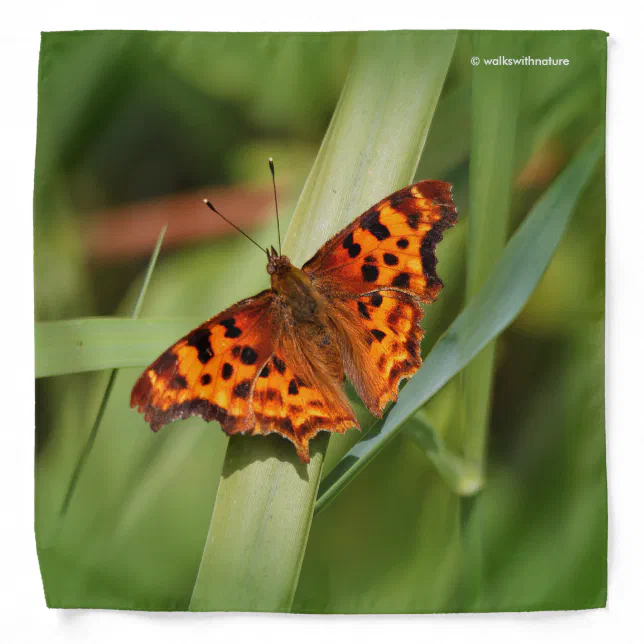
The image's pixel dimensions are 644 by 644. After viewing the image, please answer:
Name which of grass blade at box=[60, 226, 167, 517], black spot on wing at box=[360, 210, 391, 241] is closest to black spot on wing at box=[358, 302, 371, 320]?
black spot on wing at box=[360, 210, 391, 241]

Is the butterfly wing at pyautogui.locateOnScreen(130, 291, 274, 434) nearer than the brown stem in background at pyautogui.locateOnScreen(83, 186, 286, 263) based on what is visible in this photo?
Yes

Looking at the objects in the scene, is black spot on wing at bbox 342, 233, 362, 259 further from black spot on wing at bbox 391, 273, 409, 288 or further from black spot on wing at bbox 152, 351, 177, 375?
black spot on wing at bbox 152, 351, 177, 375

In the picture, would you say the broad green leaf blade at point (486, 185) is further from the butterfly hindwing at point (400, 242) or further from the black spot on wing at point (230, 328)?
the black spot on wing at point (230, 328)

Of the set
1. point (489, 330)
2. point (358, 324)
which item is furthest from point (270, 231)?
point (489, 330)

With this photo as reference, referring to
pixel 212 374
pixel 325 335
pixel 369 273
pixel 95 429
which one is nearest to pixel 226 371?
pixel 212 374

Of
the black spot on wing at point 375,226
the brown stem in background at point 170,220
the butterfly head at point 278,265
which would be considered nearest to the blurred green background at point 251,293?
the brown stem in background at point 170,220

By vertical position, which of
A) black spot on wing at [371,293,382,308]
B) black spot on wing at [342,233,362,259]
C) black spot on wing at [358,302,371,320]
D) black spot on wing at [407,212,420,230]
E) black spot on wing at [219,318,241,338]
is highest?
black spot on wing at [407,212,420,230]

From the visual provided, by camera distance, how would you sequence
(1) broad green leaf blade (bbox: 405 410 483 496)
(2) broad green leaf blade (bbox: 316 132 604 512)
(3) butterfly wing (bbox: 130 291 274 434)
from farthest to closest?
(1) broad green leaf blade (bbox: 405 410 483 496)
(2) broad green leaf blade (bbox: 316 132 604 512)
(3) butterfly wing (bbox: 130 291 274 434)
